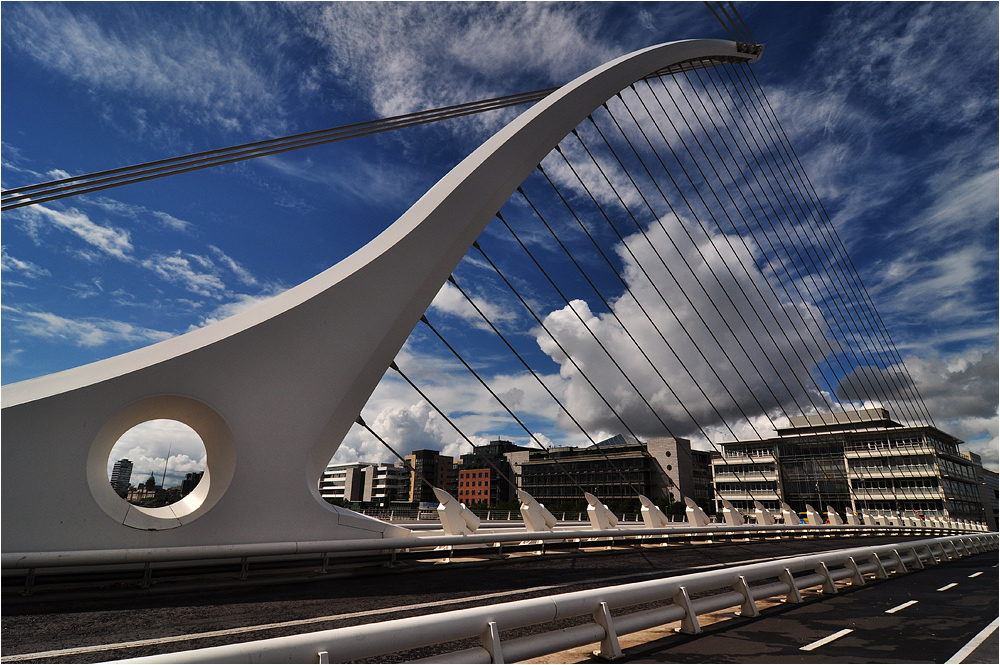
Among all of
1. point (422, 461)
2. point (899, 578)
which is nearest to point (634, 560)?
point (899, 578)

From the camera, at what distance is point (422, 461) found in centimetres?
13350

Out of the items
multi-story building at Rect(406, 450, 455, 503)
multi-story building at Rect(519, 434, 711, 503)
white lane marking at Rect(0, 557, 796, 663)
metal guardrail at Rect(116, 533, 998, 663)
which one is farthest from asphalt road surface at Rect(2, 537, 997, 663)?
multi-story building at Rect(406, 450, 455, 503)

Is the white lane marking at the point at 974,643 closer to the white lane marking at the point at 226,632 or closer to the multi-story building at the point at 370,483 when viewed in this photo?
the white lane marking at the point at 226,632

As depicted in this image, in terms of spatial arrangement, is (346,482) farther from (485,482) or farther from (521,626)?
(521,626)

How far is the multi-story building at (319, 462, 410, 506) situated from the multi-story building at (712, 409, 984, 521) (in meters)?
86.3

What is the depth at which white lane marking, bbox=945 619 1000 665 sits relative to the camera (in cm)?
469

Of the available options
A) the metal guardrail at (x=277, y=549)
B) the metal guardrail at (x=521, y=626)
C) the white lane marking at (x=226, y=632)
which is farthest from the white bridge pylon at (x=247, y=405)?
the metal guardrail at (x=521, y=626)

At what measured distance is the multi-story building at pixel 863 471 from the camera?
173 feet

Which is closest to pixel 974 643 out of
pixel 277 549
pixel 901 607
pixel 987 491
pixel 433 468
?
pixel 901 607

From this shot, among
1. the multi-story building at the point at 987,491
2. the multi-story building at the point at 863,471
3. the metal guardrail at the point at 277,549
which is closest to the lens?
the metal guardrail at the point at 277,549

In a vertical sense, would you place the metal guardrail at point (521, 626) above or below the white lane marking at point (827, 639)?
above

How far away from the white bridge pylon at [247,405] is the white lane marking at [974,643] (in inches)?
281

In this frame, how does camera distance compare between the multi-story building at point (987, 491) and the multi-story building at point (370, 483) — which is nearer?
the multi-story building at point (987, 491)

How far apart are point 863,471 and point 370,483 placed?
359 feet
